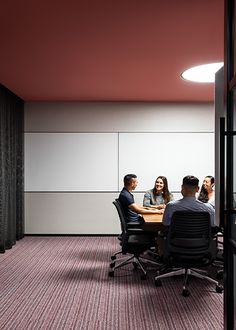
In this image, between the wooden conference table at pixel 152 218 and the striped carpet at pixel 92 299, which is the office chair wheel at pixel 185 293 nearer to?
the striped carpet at pixel 92 299

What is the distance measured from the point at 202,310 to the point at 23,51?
3251mm

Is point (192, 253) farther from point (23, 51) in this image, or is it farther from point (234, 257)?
point (23, 51)

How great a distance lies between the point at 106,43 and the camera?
163 inches

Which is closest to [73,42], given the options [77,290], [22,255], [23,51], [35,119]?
[23,51]

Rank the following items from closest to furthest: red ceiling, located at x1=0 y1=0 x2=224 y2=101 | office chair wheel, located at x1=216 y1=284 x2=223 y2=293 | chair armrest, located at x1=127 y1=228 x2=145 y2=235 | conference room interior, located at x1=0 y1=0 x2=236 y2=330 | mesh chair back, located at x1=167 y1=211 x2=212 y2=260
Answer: red ceiling, located at x1=0 y1=0 x2=224 y2=101 < conference room interior, located at x1=0 y1=0 x2=236 y2=330 < mesh chair back, located at x1=167 y1=211 x2=212 y2=260 < office chair wheel, located at x1=216 y1=284 x2=223 y2=293 < chair armrest, located at x1=127 y1=228 x2=145 y2=235

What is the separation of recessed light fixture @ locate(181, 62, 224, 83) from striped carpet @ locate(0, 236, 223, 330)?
2726mm

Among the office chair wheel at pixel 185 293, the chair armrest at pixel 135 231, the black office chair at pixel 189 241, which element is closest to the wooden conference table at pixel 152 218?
the chair armrest at pixel 135 231

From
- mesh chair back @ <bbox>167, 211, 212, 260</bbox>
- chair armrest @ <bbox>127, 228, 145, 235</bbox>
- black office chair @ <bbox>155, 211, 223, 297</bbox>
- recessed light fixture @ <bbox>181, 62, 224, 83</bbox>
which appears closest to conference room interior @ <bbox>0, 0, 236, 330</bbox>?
recessed light fixture @ <bbox>181, 62, 224, 83</bbox>

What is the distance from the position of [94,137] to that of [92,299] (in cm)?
427

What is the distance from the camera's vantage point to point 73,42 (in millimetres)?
4105

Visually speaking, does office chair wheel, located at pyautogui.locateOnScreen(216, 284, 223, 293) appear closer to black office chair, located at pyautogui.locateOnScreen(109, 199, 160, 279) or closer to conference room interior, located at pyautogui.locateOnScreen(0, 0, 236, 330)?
conference room interior, located at pyautogui.locateOnScreen(0, 0, 236, 330)

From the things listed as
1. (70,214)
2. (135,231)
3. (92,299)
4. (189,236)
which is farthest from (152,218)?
(70,214)

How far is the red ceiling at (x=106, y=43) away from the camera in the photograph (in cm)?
329

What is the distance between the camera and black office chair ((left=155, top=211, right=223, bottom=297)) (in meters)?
3.98
